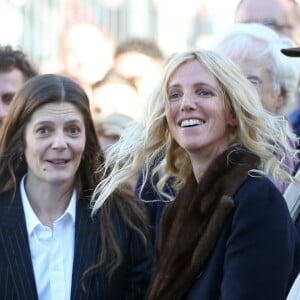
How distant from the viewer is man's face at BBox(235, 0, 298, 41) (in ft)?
21.5

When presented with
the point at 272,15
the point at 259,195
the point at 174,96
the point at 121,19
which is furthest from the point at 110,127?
the point at 121,19

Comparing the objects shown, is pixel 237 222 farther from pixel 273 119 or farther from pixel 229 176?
pixel 273 119

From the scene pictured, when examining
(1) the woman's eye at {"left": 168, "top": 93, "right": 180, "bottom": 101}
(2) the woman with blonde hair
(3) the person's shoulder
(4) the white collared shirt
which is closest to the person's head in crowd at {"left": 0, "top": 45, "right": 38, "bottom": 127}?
(4) the white collared shirt

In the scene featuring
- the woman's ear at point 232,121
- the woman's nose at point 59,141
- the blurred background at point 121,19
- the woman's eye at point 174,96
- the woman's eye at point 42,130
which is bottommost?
the blurred background at point 121,19

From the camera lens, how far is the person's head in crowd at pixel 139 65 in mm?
8016

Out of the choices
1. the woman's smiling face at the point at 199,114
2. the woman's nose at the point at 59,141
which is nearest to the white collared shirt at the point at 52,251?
the woman's nose at the point at 59,141

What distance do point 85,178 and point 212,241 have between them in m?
1.09

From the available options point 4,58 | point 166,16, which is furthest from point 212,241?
point 166,16

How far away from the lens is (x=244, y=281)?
4332mm

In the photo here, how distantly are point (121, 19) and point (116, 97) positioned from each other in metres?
18.6

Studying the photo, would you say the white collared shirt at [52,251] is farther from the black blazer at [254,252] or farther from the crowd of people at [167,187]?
the black blazer at [254,252]

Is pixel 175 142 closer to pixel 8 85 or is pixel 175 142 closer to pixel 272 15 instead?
pixel 272 15

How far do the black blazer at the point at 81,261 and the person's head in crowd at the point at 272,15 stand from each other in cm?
187

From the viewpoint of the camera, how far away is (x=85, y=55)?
8.70 metres
